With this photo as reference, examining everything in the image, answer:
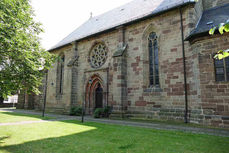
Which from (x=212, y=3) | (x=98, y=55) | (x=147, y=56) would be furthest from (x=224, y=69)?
(x=98, y=55)

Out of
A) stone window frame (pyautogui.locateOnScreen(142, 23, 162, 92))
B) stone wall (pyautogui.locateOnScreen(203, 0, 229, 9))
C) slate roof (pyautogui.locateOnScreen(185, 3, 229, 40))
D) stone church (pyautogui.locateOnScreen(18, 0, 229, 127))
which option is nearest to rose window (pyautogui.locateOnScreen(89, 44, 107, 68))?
stone church (pyautogui.locateOnScreen(18, 0, 229, 127))

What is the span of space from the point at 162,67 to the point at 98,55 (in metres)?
6.72

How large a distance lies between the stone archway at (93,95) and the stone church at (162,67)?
0.32ft

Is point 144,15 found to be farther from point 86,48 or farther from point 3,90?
point 3,90

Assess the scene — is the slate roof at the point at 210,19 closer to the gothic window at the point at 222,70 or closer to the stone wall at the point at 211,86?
the stone wall at the point at 211,86

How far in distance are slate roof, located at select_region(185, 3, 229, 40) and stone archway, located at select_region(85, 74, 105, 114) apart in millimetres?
8816

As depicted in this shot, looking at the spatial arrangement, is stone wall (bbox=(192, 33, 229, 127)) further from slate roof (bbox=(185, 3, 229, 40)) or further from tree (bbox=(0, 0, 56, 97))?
tree (bbox=(0, 0, 56, 97))

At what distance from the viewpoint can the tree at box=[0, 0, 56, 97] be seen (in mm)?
5242

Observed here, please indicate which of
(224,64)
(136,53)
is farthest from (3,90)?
(224,64)

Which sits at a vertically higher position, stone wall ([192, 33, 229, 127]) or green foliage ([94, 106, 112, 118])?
stone wall ([192, 33, 229, 127])

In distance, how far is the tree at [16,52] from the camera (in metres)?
5.24

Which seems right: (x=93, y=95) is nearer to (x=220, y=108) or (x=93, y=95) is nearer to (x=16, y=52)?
(x=16, y=52)

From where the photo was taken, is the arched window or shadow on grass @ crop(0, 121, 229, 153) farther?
the arched window

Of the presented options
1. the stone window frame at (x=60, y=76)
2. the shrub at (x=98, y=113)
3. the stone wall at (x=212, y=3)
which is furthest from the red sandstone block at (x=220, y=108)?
the stone window frame at (x=60, y=76)
